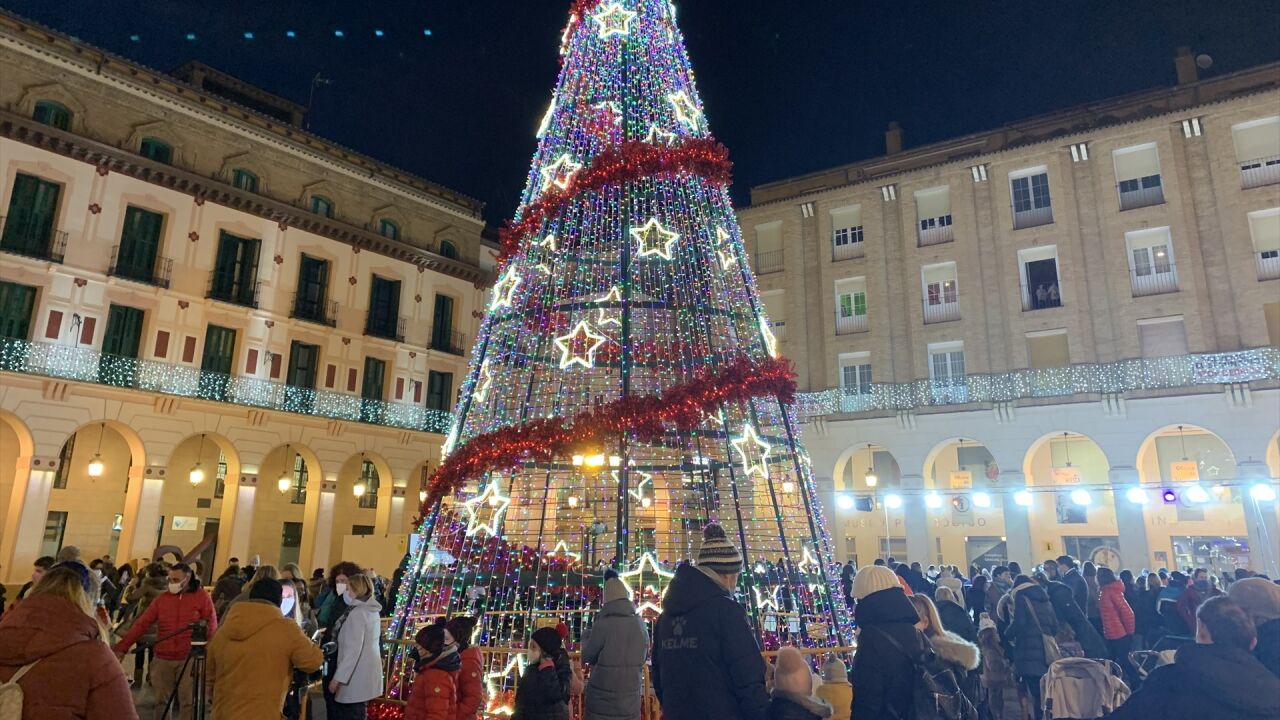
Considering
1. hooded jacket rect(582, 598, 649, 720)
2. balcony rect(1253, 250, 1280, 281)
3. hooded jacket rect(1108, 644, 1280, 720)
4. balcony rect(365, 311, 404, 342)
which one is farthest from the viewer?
balcony rect(365, 311, 404, 342)

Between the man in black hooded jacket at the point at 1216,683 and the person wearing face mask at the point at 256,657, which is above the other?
the man in black hooded jacket at the point at 1216,683

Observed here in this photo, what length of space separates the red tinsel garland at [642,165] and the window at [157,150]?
18312 mm

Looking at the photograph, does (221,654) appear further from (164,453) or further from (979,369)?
(979,369)

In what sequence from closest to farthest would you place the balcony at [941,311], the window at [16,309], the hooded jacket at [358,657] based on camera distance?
the hooded jacket at [358,657]
the window at [16,309]
the balcony at [941,311]

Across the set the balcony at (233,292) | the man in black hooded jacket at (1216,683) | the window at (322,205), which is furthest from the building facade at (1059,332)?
the man in black hooded jacket at (1216,683)

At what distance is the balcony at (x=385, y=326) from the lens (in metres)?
25.1

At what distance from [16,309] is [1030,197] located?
86.9 feet

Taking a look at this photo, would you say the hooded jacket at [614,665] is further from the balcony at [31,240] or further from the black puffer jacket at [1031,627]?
the balcony at [31,240]

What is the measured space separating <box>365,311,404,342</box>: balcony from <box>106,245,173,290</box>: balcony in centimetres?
Answer: 604

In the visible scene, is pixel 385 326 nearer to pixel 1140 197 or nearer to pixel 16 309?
pixel 16 309

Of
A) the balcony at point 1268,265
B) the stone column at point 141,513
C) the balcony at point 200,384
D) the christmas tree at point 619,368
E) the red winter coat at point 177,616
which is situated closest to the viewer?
the red winter coat at point 177,616

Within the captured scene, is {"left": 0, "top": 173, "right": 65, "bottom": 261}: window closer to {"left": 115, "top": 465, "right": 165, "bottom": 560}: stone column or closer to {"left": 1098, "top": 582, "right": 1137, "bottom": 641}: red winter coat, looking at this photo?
{"left": 115, "top": 465, "right": 165, "bottom": 560}: stone column

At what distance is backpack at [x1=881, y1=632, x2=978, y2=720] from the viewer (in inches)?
131

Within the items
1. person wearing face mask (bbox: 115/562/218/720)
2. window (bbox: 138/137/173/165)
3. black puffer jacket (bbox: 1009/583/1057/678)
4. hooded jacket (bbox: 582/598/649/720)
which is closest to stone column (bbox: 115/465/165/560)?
window (bbox: 138/137/173/165)
